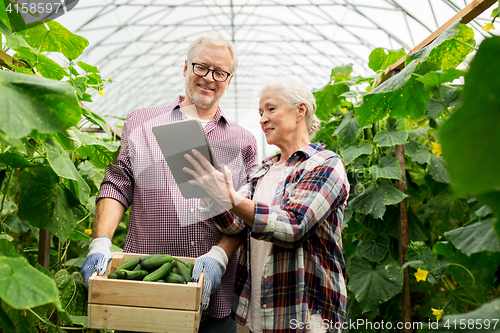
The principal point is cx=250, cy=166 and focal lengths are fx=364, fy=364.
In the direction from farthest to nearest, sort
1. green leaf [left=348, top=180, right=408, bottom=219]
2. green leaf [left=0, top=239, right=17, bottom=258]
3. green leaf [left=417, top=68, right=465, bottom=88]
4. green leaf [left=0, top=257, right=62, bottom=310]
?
green leaf [left=348, top=180, right=408, bottom=219]
green leaf [left=0, top=239, right=17, bottom=258]
green leaf [left=417, top=68, right=465, bottom=88]
green leaf [left=0, top=257, right=62, bottom=310]

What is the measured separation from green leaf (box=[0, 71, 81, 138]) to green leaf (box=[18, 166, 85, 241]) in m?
0.79

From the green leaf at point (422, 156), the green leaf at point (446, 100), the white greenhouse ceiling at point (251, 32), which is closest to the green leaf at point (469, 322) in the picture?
the green leaf at point (446, 100)

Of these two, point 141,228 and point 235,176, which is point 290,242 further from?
point 141,228

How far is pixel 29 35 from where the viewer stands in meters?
1.73

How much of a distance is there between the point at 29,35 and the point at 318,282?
68.1 inches

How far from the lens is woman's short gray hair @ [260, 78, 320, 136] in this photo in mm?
1746

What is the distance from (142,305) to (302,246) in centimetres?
65

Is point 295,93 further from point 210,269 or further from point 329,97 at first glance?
point 329,97

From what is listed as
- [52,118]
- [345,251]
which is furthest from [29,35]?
[345,251]

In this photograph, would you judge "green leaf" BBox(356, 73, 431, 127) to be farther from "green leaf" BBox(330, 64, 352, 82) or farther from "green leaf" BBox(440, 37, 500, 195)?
"green leaf" BBox(330, 64, 352, 82)

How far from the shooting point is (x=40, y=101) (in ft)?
2.79

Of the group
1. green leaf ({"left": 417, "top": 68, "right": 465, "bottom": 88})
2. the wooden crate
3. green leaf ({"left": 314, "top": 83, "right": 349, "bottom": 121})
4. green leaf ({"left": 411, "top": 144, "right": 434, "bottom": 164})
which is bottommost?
the wooden crate

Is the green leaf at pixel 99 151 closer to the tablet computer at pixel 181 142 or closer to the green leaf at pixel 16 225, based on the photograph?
the tablet computer at pixel 181 142

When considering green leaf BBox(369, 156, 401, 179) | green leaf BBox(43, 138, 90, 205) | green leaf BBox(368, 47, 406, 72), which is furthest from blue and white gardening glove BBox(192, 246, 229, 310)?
green leaf BBox(368, 47, 406, 72)
